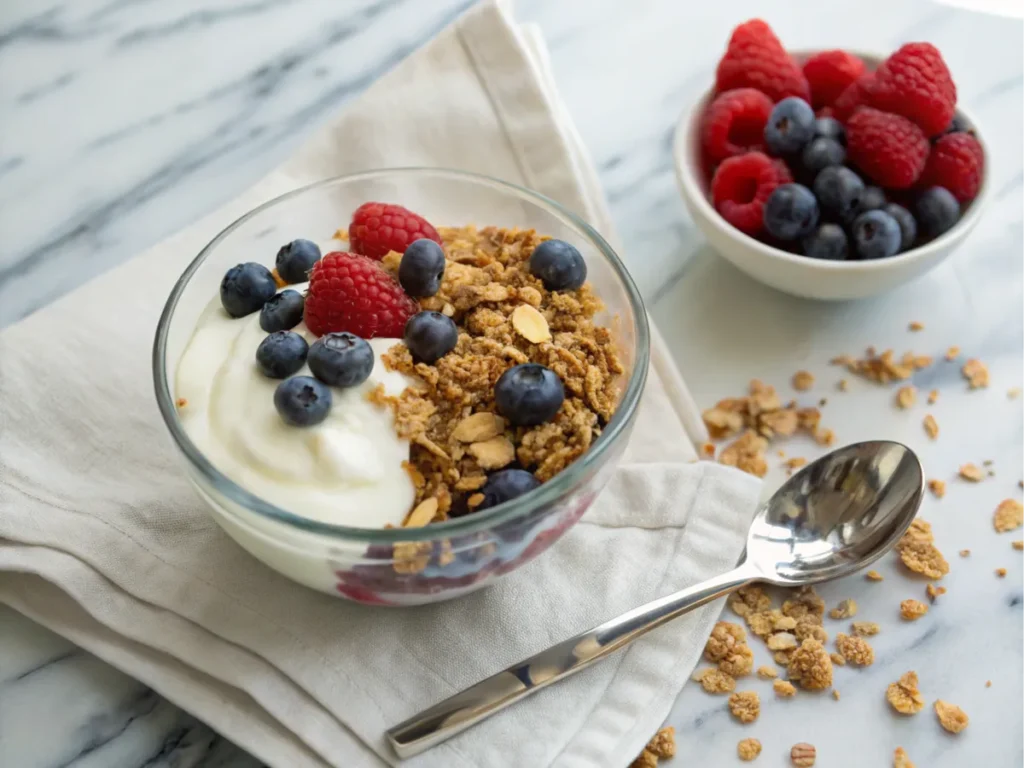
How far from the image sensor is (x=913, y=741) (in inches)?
44.5

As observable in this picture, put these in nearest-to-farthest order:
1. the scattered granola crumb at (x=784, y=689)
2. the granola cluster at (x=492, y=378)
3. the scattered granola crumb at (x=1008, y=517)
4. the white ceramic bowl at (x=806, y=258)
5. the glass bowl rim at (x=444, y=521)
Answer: the glass bowl rim at (x=444, y=521)
the granola cluster at (x=492, y=378)
the scattered granola crumb at (x=784, y=689)
the scattered granola crumb at (x=1008, y=517)
the white ceramic bowl at (x=806, y=258)

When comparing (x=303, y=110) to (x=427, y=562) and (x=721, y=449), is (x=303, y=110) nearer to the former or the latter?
(x=721, y=449)

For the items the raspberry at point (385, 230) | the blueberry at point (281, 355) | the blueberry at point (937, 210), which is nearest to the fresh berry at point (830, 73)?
the blueberry at point (937, 210)

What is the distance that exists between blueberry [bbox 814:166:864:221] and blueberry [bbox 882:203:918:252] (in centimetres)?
5

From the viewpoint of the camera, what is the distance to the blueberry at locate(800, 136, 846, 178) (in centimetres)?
144

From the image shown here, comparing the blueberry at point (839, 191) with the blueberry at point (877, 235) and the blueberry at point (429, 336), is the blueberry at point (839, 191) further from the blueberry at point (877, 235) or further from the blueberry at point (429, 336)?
the blueberry at point (429, 336)

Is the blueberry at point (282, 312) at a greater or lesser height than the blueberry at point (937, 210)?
greater

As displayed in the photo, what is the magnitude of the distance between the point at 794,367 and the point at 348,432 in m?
0.72

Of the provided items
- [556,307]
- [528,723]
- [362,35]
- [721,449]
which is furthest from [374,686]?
[362,35]

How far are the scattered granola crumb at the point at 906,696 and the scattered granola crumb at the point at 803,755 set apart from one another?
11 centimetres

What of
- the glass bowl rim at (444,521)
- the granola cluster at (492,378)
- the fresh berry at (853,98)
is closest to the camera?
the glass bowl rim at (444,521)

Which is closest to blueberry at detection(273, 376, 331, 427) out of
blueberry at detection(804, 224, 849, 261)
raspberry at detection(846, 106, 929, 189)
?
blueberry at detection(804, 224, 849, 261)

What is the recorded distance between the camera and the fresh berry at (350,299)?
1.09m

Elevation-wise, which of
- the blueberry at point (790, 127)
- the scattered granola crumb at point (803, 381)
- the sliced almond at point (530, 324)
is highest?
the sliced almond at point (530, 324)
